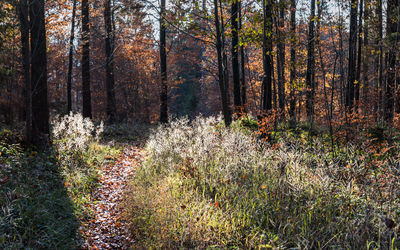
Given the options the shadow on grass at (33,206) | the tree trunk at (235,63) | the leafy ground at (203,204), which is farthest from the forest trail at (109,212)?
the tree trunk at (235,63)

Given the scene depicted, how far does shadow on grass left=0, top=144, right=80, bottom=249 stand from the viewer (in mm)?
3361

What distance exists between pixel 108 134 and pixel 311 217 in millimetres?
10858

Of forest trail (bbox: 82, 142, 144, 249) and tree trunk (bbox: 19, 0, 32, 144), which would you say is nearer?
forest trail (bbox: 82, 142, 144, 249)

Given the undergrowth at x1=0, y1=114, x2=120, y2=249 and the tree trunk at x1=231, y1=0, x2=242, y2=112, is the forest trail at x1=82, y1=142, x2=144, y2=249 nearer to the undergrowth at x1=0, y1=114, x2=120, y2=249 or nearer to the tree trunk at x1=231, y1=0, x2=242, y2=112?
the undergrowth at x1=0, y1=114, x2=120, y2=249

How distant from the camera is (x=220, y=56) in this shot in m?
9.88

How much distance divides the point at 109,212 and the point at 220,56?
22.8 ft

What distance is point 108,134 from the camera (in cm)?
1262

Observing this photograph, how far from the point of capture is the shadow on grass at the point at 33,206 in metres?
3.36

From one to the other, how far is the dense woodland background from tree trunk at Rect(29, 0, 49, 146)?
0.03 meters

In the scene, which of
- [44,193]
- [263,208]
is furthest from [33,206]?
[263,208]

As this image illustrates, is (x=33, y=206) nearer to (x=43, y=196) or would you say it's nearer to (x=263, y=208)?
(x=43, y=196)

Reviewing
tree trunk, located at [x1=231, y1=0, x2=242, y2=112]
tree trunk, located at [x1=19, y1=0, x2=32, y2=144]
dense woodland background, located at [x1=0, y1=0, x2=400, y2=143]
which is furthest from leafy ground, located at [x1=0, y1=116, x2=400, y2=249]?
tree trunk, located at [x1=231, y1=0, x2=242, y2=112]

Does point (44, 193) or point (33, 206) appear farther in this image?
point (44, 193)

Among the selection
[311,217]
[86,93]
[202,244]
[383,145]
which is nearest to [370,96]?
[383,145]
